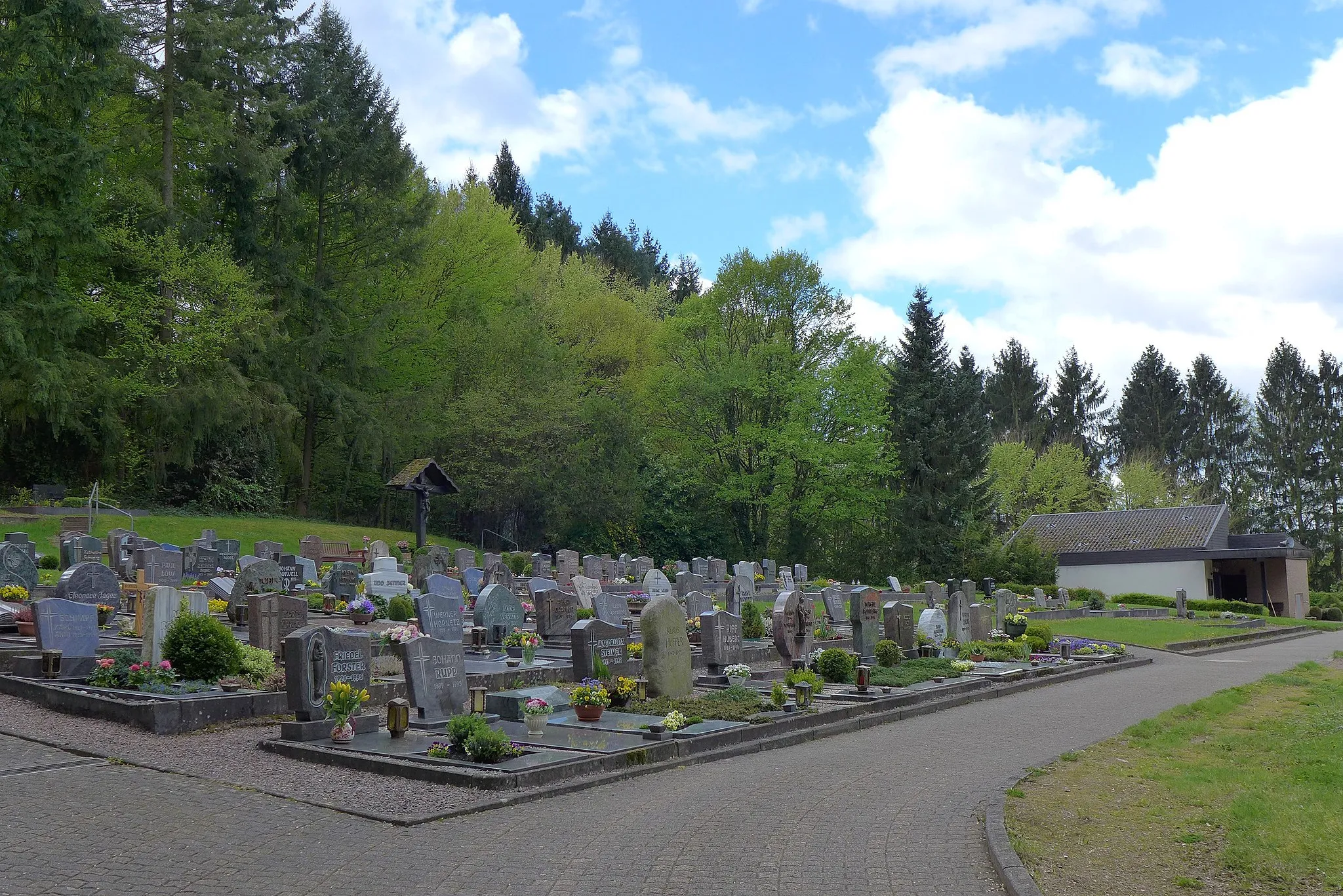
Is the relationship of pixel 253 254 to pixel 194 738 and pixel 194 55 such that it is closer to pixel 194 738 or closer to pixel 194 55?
pixel 194 55

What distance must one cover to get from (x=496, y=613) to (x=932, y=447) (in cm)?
3149

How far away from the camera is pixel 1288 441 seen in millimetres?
69750

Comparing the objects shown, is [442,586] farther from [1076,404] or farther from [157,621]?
[1076,404]

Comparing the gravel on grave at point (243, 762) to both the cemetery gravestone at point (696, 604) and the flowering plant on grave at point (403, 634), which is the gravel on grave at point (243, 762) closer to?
the flowering plant on grave at point (403, 634)

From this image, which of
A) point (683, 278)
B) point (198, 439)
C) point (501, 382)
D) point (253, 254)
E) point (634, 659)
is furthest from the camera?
point (683, 278)

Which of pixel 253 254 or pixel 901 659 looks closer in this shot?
pixel 901 659

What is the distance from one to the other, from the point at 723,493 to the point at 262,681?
32.2m

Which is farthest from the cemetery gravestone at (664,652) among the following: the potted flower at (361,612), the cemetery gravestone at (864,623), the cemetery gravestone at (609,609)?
the potted flower at (361,612)

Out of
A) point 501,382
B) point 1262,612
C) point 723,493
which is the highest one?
point 501,382

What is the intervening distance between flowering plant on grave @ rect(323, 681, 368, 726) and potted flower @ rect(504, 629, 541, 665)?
18.7 ft

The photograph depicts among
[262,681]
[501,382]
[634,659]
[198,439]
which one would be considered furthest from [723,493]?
[262,681]

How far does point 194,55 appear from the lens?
3725 cm

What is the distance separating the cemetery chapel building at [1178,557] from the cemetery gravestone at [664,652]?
126ft

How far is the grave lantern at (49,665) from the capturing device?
12.6 metres
